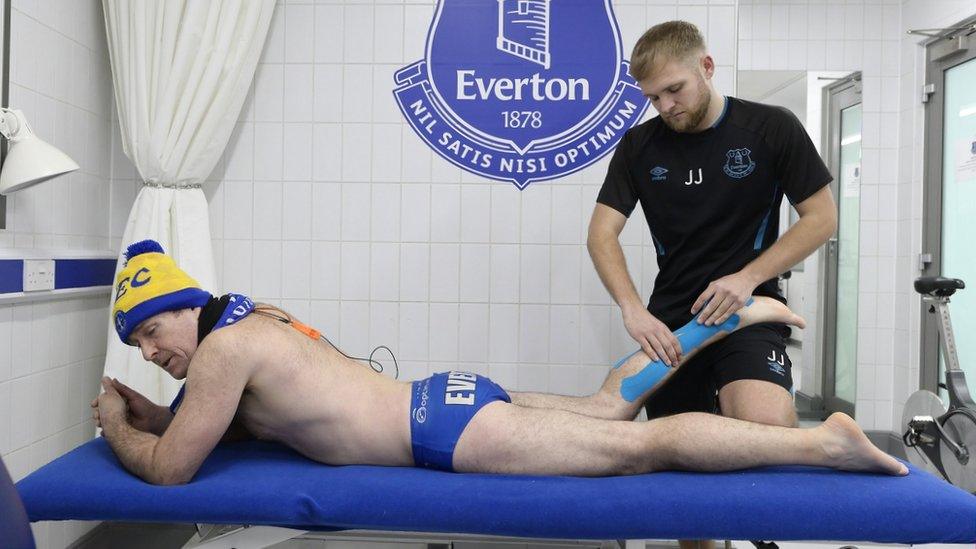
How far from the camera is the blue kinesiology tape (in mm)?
1911

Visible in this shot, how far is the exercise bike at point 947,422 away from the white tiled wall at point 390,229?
1303 millimetres

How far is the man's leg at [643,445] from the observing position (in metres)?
1.55

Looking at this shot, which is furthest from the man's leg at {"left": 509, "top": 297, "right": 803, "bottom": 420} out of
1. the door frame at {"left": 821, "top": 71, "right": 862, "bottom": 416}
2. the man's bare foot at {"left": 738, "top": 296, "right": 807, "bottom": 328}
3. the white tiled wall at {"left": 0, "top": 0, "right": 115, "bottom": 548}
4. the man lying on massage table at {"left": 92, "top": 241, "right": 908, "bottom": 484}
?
the door frame at {"left": 821, "top": 71, "right": 862, "bottom": 416}

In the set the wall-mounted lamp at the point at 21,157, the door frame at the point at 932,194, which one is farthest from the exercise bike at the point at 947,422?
the wall-mounted lamp at the point at 21,157

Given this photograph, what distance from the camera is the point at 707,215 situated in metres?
2.05

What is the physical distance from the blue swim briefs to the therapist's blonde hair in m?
0.94

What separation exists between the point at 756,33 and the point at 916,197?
1.29 metres

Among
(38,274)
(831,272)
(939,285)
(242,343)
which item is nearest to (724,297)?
(242,343)

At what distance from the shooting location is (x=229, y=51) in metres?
2.66

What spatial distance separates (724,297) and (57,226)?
6.87 feet

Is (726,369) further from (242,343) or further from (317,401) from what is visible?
(242,343)

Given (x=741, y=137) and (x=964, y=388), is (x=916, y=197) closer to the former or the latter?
(x=964, y=388)

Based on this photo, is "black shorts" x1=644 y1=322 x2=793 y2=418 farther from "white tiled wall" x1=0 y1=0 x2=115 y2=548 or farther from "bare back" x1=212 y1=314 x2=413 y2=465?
"white tiled wall" x1=0 y1=0 x2=115 y2=548

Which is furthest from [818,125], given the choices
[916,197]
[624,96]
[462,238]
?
[462,238]
